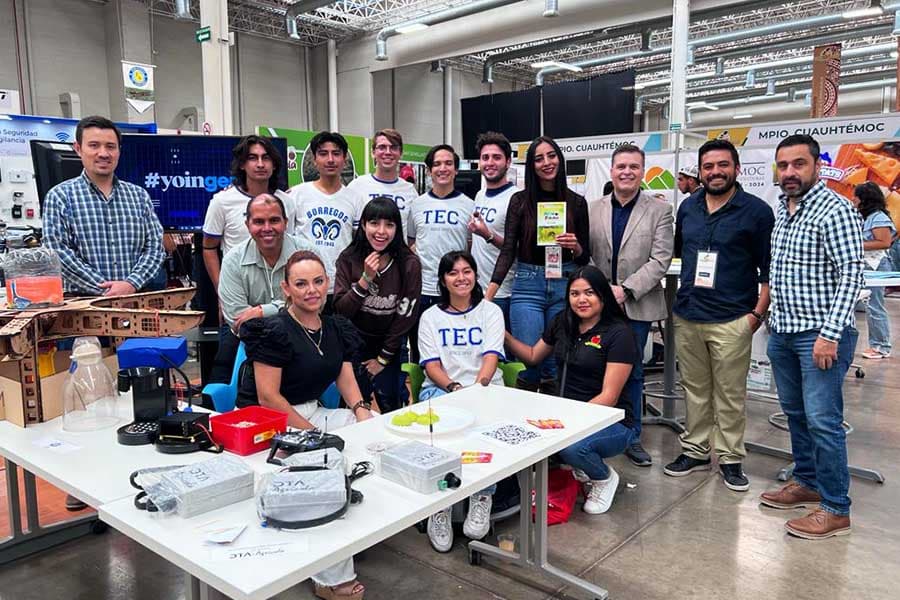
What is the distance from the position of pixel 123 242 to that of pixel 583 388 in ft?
7.25

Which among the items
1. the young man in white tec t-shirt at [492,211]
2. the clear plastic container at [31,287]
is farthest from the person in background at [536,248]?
the clear plastic container at [31,287]

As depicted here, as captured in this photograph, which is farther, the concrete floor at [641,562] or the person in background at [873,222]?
the person in background at [873,222]

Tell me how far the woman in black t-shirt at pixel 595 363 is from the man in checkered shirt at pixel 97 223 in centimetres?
199

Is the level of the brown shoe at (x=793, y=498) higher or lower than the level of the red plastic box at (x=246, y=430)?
lower

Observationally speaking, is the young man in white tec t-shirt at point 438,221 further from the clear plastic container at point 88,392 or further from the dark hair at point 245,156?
the clear plastic container at point 88,392

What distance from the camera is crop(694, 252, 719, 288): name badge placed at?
3.08 metres

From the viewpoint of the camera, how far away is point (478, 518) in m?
2.65

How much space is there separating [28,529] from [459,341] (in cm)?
192

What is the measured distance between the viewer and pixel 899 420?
4.47 m

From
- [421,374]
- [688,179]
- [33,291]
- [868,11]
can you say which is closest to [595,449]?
[421,374]

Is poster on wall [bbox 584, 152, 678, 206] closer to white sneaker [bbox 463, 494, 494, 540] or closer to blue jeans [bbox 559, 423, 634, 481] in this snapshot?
blue jeans [bbox 559, 423, 634, 481]

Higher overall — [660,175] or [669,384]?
[660,175]

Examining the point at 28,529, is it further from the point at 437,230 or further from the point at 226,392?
the point at 437,230

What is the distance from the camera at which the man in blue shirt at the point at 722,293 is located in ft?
10.0
